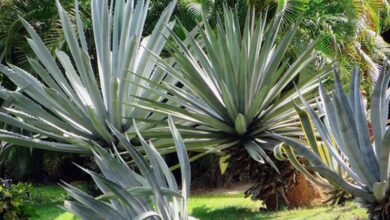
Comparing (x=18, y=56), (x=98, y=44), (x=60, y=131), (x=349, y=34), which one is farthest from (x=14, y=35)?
(x=60, y=131)

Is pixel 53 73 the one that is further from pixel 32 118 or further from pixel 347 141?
pixel 347 141

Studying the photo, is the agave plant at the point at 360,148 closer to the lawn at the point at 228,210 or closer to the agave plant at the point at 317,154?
the agave plant at the point at 317,154

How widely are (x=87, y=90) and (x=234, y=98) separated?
1.33 m

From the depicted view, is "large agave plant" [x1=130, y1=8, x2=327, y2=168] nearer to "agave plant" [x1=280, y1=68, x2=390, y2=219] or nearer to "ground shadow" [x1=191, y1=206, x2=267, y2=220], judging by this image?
"agave plant" [x1=280, y1=68, x2=390, y2=219]

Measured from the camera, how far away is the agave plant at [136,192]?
10.3 ft

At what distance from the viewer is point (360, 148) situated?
3113 millimetres

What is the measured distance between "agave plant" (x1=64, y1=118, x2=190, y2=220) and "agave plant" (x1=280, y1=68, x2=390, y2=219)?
619 millimetres

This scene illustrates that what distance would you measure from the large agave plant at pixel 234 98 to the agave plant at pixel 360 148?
68 cm

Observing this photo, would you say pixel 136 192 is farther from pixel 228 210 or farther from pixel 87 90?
pixel 228 210

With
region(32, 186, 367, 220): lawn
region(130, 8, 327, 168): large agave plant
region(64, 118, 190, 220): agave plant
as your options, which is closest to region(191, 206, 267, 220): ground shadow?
region(32, 186, 367, 220): lawn

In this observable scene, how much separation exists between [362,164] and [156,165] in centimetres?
99

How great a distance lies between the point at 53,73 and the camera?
5.12m

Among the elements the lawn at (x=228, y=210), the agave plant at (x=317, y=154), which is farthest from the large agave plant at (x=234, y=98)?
the lawn at (x=228, y=210)

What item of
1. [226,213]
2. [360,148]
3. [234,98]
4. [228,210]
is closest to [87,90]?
[234,98]
